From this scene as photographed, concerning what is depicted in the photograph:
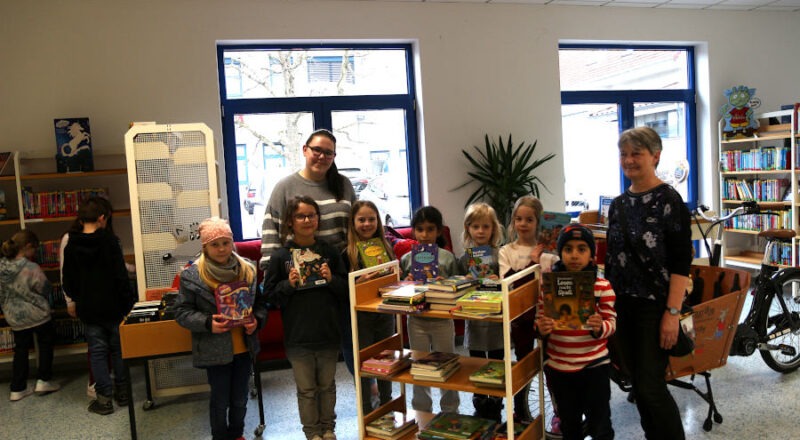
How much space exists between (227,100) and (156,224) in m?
A: 1.72

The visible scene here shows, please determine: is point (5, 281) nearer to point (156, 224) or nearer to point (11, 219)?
point (11, 219)

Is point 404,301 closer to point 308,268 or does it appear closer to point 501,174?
point 308,268

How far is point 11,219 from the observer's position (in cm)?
444

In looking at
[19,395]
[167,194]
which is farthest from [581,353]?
[19,395]

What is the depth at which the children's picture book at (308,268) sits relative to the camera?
275cm

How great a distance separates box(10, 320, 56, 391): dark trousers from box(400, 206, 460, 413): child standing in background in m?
2.71

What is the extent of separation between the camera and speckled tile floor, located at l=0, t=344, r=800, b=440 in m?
3.06

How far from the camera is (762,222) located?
6.07 metres

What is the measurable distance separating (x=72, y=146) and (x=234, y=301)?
8.01 feet

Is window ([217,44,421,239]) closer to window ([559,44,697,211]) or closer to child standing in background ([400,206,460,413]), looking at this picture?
window ([559,44,697,211])

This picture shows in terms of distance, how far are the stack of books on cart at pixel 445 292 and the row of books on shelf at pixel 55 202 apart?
3132 mm

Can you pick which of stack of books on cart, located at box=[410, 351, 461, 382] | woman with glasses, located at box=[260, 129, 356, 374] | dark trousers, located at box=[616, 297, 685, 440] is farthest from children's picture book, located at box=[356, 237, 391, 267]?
dark trousers, located at box=[616, 297, 685, 440]

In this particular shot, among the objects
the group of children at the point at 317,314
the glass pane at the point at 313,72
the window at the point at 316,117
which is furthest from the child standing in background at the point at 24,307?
the glass pane at the point at 313,72

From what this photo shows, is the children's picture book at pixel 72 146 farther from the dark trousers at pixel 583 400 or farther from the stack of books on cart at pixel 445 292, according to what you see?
the dark trousers at pixel 583 400
